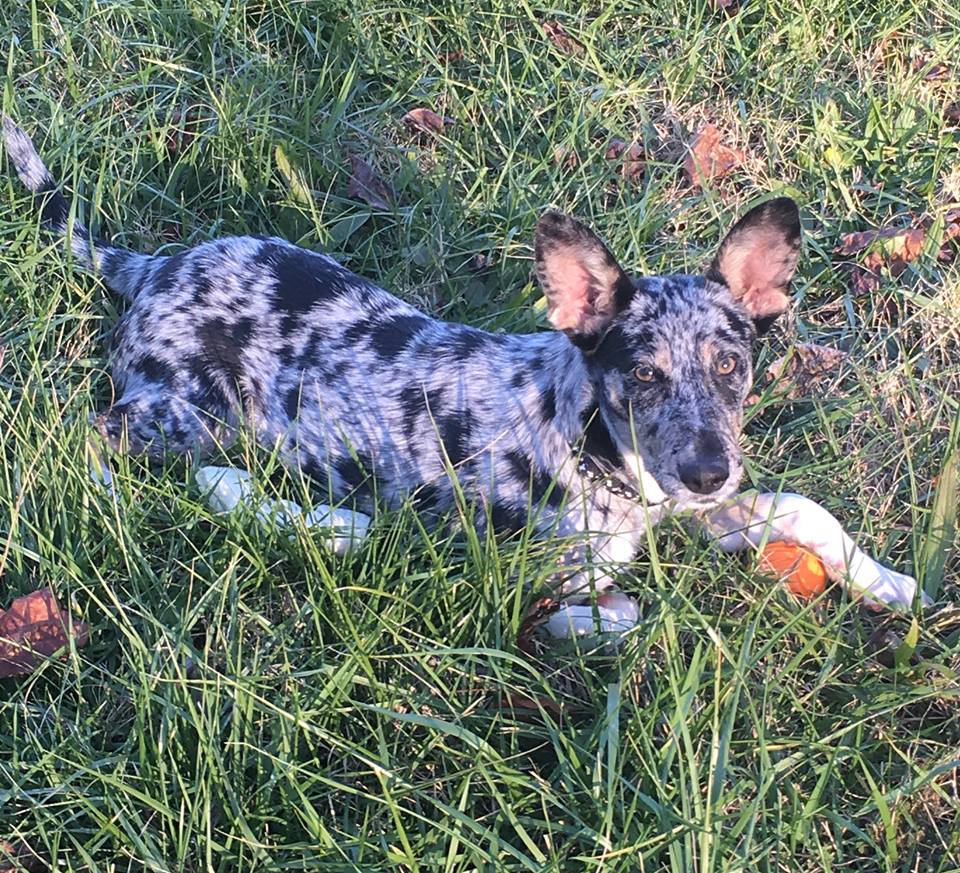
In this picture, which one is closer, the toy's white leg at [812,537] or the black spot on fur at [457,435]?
the toy's white leg at [812,537]

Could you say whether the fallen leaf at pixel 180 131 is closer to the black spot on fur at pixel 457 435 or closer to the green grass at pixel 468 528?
the green grass at pixel 468 528

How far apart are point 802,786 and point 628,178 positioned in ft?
9.61

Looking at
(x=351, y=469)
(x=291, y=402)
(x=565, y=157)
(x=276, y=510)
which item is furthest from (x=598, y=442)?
(x=565, y=157)

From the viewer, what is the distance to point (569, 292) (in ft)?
11.0

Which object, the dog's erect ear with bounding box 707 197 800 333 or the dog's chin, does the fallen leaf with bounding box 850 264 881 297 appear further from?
the dog's chin

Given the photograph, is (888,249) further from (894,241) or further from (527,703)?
(527,703)

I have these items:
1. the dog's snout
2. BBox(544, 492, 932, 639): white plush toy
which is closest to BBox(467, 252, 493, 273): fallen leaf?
BBox(544, 492, 932, 639): white plush toy

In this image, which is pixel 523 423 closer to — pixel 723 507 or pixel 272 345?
pixel 723 507

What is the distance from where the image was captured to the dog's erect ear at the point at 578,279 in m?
3.24

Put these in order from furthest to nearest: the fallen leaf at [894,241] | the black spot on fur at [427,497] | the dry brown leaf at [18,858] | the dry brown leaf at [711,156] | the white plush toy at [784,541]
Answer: the dry brown leaf at [711,156], the fallen leaf at [894,241], the black spot on fur at [427,497], the white plush toy at [784,541], the dry brown leaf at [18,858]

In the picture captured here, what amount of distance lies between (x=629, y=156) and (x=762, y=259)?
167 centimetres

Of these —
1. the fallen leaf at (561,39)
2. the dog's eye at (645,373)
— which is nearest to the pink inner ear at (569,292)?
the dog's eye at (645,373)

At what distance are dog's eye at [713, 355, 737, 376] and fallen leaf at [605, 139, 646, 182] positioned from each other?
1770mm

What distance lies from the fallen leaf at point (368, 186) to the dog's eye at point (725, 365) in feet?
6.42
